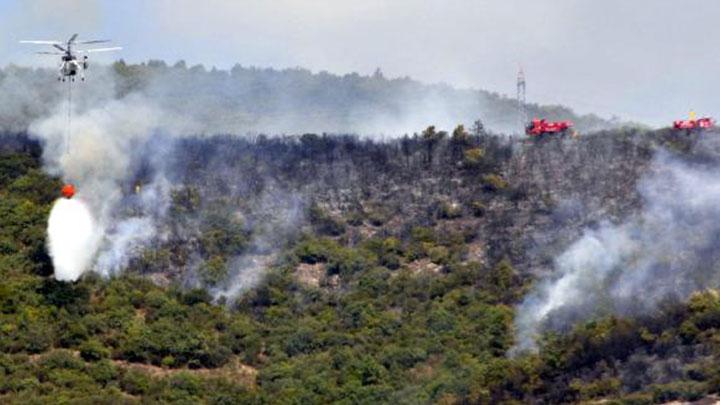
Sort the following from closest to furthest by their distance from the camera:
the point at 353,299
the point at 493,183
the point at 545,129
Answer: the point at 353,299, the point at 493,183, the point at 545,129

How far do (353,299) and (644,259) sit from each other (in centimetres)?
2255

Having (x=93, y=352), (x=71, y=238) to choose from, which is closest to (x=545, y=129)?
(x=71, y=238)

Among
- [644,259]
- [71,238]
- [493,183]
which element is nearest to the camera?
[644,259]

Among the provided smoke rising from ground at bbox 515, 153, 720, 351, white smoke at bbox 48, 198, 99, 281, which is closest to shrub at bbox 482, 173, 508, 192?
smoke rising from ground at bbox 515, 153, 720, 351

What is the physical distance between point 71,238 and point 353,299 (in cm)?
2226

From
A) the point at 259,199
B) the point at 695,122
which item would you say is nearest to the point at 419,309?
the point at 259,199

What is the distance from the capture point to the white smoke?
6816 inches

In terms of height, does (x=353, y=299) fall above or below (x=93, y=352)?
above

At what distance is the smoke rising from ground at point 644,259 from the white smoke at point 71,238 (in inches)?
1331

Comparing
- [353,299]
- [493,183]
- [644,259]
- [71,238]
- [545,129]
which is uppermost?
[545,129]

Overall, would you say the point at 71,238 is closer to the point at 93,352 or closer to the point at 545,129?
the point at 93,352

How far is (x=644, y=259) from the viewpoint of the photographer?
171250 mm

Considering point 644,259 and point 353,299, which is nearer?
point 644,259

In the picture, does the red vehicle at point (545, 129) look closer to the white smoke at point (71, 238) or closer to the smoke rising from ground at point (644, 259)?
the smoke rising from ground at point (644, 259)
